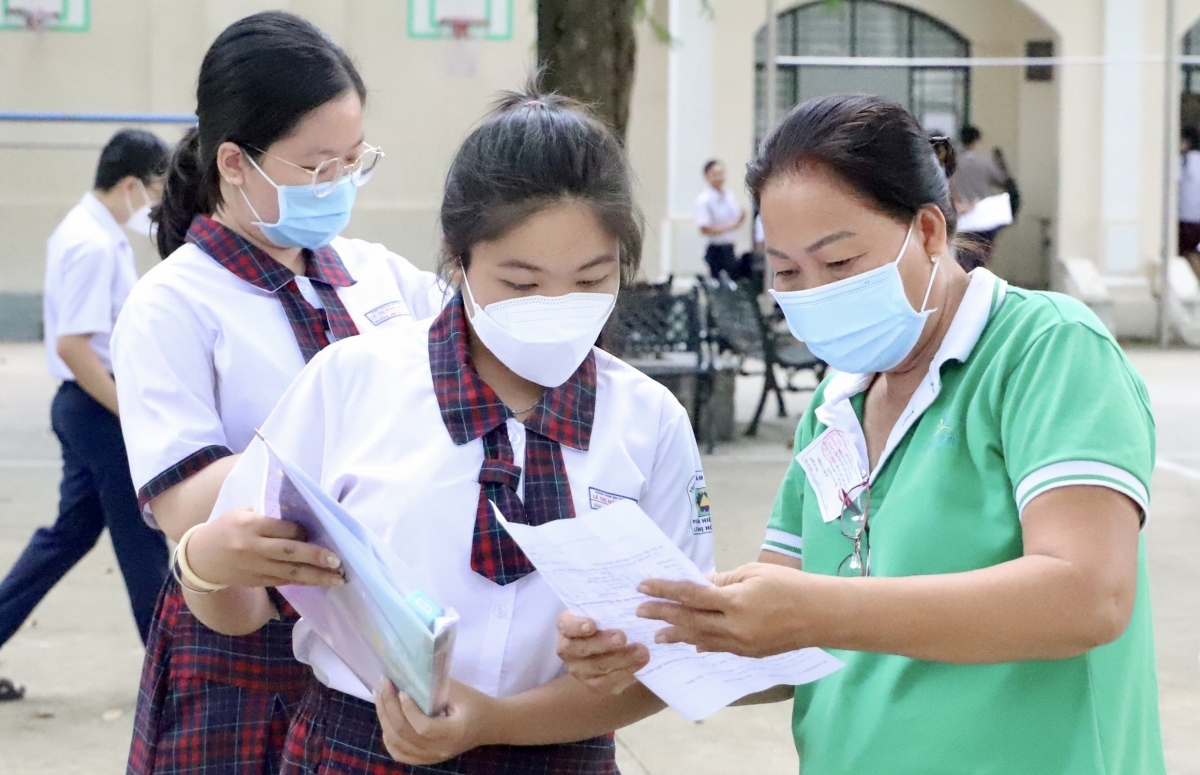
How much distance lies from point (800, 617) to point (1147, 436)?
1.37 feet

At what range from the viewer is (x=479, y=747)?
1687 millimetres

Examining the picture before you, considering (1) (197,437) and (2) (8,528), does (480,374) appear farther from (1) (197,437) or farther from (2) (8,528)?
(2) (8,528)

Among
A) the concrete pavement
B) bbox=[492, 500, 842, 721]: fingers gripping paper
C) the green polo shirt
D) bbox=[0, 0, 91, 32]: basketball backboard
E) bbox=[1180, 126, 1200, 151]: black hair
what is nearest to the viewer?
bbox=[492, 500, 842, 721]: fingers gripping paper

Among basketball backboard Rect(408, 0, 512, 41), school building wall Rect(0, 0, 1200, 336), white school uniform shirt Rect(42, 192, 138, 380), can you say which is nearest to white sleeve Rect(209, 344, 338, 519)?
white school uniform shirt Rect(42, 192, 138, 380)

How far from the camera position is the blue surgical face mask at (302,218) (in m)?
2.11

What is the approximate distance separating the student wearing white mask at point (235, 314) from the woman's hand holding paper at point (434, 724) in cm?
36

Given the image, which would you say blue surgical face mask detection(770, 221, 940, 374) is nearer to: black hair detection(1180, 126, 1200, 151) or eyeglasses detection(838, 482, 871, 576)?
eyeglasses detection(838, 482, 871, 576)

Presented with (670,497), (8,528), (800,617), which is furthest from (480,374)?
(8,528)

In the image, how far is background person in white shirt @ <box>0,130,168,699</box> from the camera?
4.19m

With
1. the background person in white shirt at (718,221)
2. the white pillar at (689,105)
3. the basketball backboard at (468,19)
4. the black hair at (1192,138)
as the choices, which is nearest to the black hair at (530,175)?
the basketball backboard at (468,19)

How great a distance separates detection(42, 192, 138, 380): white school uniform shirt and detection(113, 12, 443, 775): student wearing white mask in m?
2.35

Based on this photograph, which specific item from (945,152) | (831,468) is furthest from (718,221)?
(831,468)

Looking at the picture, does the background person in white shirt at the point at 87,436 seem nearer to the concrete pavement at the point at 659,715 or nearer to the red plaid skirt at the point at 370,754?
the concrete pavement at the point at 659,715

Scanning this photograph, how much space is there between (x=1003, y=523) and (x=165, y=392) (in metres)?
1.06
